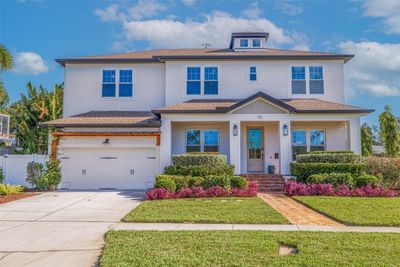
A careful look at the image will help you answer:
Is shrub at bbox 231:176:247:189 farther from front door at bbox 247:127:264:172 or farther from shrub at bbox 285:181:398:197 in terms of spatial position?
front door at bbox 247:127:264:172

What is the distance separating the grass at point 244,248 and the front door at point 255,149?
1054 cm

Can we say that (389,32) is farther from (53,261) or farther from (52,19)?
(53,261)

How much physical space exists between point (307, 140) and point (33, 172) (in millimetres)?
14462

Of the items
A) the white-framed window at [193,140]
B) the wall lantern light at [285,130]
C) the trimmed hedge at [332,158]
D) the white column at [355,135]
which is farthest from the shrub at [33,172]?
the white column at [355,135]

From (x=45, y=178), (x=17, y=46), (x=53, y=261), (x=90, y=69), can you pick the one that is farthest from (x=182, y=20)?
(x=53, y=261)

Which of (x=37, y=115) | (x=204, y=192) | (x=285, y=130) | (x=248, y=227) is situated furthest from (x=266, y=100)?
(x=37, y=115)

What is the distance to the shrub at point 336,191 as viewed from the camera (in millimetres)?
12508

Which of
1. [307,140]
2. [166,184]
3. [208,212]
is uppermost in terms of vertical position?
[307,140]

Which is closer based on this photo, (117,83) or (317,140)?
(317,140)

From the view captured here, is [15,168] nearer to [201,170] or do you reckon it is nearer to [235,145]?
[201,170]

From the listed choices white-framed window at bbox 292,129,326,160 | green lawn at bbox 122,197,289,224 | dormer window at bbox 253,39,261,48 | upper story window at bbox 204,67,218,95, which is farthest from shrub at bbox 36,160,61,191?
dormer window at bbox 253,39,261,48

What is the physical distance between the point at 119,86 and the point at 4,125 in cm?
1414

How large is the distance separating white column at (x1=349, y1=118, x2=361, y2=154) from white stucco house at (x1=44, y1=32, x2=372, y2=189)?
1.8 inches

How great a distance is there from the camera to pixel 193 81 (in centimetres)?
1805
